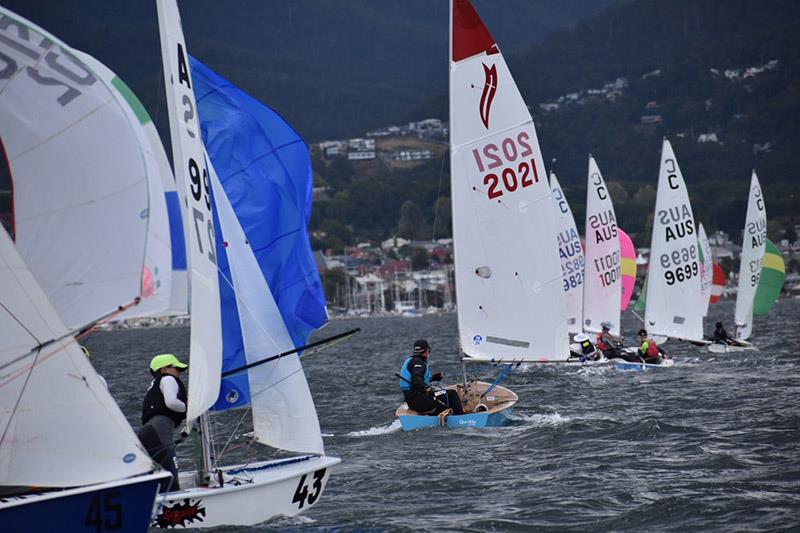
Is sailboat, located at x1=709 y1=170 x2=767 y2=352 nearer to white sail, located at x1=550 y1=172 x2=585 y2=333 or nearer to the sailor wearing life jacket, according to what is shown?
white sail, located at x1=550 y1=172 x2=585 y2=333

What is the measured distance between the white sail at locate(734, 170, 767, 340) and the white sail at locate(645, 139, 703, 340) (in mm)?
3817

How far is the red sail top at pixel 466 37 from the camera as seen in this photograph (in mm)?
16312

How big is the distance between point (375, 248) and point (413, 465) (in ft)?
544

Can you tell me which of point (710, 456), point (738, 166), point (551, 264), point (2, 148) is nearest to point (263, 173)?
point (2, 148)

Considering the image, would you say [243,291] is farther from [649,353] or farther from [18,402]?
[649,353]

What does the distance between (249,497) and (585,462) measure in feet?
14.4

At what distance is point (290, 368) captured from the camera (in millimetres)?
9547

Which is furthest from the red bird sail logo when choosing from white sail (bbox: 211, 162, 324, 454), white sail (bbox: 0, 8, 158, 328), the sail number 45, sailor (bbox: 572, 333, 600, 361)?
white sail (bbox: 0, 8, 158, 328)

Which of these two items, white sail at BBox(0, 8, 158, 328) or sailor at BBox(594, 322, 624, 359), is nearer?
white sail at BBox(0, 8, 158, 328)

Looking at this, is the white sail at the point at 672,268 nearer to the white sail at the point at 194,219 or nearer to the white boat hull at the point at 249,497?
the white boat hull at the point at 249,497

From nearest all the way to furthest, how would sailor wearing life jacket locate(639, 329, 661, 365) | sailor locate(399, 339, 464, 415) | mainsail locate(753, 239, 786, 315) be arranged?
sailor locate(399, 339, 464, 415), sailor wearing life jacket locate(639, 329, 661, 365), mainsail locate(753, 239, 786, 315)

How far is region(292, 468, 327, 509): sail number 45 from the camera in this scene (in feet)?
30.0

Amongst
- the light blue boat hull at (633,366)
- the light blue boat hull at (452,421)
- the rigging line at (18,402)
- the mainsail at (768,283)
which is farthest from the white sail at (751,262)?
the rigging line at (18,402)

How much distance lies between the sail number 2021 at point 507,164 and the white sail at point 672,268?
11.7 m
